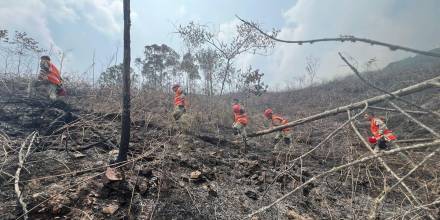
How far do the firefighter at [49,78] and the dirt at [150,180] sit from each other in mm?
563

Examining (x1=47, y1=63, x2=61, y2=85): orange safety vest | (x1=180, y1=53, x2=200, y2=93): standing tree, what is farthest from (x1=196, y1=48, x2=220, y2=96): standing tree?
(x1=47, y1=63, x2=61, y2=85): orange safety vest

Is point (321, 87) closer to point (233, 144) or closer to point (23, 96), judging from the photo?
point (233, 144)

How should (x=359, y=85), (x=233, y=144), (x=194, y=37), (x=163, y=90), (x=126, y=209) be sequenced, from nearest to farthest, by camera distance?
(x=126, y=209) → (x=233, y=144) → (x=163, y=90) → (x=194, y=37) → (x=359, y=85)

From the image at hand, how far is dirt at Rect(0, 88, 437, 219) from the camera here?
13.4 feet

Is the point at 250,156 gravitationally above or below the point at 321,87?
below

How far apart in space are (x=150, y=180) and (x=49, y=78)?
16.7 ft

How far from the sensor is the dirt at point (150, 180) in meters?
4.07

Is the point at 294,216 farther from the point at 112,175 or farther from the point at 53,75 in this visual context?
the point at 53,75

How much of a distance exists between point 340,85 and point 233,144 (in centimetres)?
2360

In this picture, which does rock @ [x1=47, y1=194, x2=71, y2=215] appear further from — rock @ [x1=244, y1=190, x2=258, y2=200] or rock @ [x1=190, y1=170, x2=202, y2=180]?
rock @ [x1=244, y1=190, x2=258, y2=200]

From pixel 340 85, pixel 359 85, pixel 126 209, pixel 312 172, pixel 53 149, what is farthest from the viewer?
pixel 340 85

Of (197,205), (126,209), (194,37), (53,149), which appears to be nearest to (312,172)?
(197,205)

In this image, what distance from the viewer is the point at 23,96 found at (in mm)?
8789

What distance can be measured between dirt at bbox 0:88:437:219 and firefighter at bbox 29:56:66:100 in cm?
56
